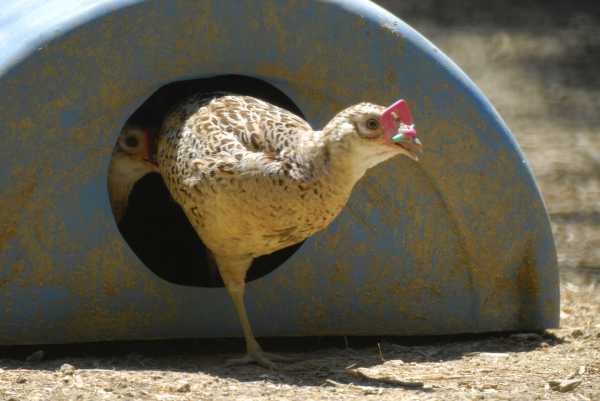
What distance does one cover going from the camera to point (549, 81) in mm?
10281

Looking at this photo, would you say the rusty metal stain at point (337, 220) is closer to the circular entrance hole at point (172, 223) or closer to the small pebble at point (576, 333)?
the small pebble at point (576, 333)

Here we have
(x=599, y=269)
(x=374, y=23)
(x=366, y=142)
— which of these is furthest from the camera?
(x=599, y=269)

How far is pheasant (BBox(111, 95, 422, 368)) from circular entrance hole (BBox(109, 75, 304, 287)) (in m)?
0.49

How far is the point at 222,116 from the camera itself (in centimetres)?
447

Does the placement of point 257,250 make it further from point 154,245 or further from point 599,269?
point 599,269

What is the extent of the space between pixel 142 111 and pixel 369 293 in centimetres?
119

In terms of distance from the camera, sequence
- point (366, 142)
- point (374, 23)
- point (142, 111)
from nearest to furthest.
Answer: point (366, 142), point (374, 23), point (142, 111)

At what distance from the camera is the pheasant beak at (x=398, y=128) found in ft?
13.2

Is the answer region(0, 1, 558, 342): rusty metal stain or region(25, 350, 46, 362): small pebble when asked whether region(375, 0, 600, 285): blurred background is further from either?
region(25, 350, 46, 362): small pebble

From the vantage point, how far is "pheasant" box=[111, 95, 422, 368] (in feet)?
13.3

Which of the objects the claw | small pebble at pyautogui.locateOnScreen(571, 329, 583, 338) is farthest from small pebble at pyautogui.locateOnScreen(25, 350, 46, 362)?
small pebble at pyautogui.locateOnScreen(571, 329, 583, 338)

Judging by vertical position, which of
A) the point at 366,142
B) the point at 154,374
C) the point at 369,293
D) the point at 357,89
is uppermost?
the point at 357,89

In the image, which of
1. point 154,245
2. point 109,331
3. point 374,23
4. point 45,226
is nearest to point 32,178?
point 45,226

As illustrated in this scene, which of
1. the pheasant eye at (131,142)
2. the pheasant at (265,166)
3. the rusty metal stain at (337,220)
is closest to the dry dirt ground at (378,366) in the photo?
the rusty metal stain at (337,220)
